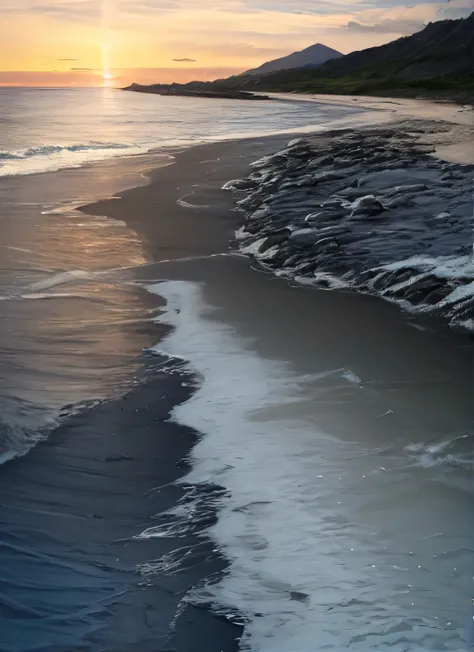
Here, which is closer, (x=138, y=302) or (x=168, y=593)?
(x=168, y=593)

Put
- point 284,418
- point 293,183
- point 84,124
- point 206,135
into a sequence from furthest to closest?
point 84,124 → point 206,135 → point 293,183 → point 284,418

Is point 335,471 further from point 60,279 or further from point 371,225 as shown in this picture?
point 371,225

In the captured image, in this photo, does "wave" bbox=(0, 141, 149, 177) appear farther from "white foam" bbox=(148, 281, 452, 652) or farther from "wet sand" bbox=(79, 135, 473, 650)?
"white foam" bbox=(148, 281, 452, 652)

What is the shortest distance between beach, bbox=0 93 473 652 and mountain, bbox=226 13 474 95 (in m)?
60.3

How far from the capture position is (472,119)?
37250 millimetres

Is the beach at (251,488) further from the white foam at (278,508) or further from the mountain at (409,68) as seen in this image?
the mountain at (409,68)

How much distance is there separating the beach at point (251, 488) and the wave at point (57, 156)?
1637cm

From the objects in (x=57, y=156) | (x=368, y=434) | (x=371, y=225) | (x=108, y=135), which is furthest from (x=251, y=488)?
(x=108, y=135)

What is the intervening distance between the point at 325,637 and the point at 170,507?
1443mm

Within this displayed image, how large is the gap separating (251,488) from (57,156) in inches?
986

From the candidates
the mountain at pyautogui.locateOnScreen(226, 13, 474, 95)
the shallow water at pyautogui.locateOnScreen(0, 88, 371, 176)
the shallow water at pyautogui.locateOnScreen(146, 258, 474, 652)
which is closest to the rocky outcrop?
the shallow water at pyautogui.locateOnScreen(146, 258, 474, 652)

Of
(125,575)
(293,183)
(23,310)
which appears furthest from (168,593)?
(293,183)

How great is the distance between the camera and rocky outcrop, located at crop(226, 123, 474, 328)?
926 centimetres

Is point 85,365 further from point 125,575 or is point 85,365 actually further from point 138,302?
point 125,575
